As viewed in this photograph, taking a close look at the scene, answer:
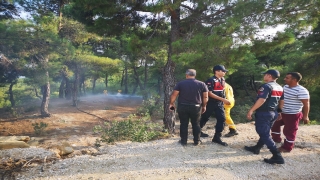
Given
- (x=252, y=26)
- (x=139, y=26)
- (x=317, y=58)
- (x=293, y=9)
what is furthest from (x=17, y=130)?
(x=317, y=58)

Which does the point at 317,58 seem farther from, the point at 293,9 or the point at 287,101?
the point at 287,101

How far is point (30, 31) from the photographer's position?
10508 mm

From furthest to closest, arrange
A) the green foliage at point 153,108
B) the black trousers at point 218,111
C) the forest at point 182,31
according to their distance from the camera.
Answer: the green foliage at point 153,108
the forest at point 182,31
the black trousers at point 218,111

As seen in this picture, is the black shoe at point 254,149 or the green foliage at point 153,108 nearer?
the black shoe at point 254,149

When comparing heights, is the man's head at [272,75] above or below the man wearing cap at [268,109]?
above

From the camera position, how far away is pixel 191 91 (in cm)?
402

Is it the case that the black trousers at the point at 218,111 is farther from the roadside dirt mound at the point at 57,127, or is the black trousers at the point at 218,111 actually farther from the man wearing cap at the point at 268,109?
the roadside dirt mound at the point at 57,127

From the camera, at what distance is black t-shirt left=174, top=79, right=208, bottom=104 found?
402 centimetres

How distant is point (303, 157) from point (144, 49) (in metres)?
4.90

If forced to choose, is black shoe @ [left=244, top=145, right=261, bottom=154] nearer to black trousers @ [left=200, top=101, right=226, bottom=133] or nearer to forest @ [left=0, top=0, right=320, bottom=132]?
black trousers @ [left=200, top=101, right=226, bottom=133]

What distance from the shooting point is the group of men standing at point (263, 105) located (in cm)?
356

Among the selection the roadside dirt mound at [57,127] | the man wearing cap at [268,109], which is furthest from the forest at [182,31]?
the roadside dirt mound at [57,127]

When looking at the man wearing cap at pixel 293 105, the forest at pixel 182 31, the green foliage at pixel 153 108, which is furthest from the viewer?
the green foliage at pixel 153 108

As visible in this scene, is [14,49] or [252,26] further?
[14,49]
